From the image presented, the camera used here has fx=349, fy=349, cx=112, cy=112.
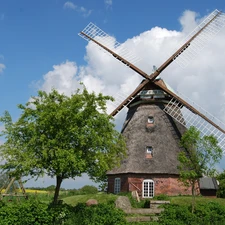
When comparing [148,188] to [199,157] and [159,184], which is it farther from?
[199,157]

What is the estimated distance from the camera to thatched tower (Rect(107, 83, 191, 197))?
33.6 m

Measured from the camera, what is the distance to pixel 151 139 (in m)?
35.5

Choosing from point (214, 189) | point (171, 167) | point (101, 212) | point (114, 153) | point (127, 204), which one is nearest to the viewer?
point (101, 212)

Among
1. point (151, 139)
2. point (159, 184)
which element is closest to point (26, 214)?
point (159, 184)

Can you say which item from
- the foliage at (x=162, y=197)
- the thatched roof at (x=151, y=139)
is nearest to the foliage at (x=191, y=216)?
the foliage at (x=162, y=197)

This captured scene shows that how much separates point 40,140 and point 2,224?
5.05 m

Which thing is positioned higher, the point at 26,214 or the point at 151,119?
the point at 151,119

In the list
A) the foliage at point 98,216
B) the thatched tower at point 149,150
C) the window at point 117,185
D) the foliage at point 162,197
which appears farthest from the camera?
the window at point 117,185

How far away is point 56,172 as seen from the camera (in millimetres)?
20953

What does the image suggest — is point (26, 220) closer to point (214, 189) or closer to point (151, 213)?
point (151, 213)

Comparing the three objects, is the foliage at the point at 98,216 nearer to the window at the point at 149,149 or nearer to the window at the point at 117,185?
the window at the point at 117,185

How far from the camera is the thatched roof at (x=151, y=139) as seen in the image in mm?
33969

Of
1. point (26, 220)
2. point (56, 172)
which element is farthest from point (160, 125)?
point (26, 220)

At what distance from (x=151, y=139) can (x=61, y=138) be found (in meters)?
16.4
